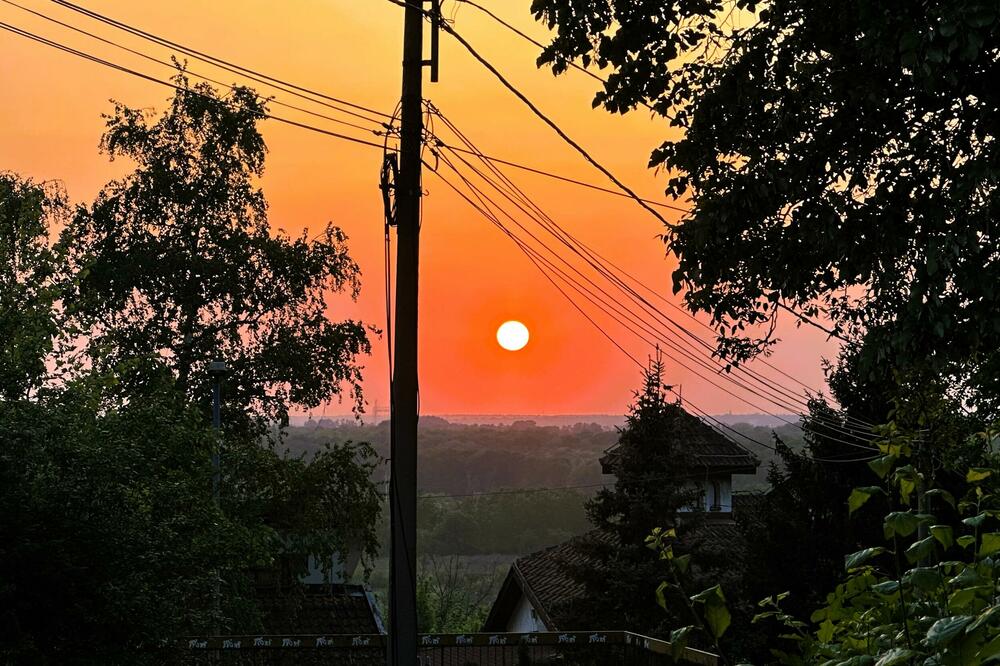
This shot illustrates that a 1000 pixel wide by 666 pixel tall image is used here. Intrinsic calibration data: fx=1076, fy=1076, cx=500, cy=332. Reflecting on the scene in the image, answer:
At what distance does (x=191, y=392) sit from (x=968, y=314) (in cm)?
2306

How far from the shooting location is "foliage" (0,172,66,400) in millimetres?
15162

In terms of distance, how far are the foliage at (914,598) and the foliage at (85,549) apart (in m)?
8.07

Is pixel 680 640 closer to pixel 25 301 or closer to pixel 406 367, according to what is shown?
pixel 406 367

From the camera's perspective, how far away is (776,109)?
9875 millimetres

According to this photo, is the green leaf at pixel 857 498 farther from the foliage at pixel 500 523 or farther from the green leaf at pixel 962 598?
the foliage at pixel 500 523

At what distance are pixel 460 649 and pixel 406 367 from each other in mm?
5351

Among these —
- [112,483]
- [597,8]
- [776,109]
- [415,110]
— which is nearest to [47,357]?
[112,483]

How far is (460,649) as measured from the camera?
1345 cm

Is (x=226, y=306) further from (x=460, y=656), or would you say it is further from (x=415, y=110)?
(x=415, y=110)

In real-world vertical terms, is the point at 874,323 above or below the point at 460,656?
above

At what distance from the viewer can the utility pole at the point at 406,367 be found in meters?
9.23

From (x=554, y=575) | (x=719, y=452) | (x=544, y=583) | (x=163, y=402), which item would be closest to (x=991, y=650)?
(x=163, y=402)

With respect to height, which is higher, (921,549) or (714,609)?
(921,549)

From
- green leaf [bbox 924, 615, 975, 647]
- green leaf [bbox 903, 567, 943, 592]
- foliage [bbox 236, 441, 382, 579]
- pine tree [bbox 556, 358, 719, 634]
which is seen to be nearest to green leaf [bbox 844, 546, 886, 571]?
green leaf [bbox 903, 567, 943, 592]
